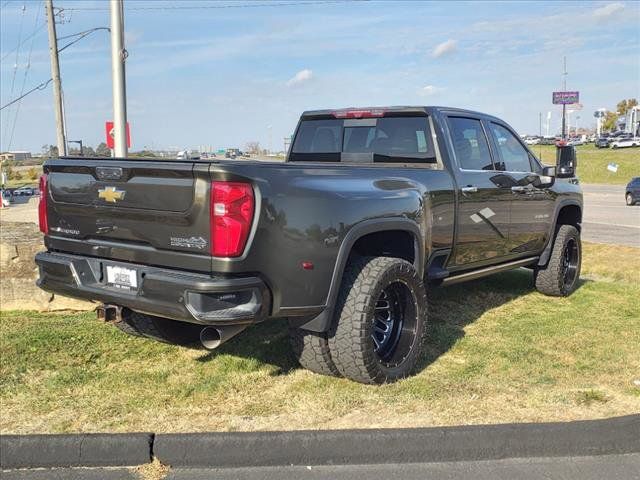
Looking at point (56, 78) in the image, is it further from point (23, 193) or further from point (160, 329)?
point (160, 329)

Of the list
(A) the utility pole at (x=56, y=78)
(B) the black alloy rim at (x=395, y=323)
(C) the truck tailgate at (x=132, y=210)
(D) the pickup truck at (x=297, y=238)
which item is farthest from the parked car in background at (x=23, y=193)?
(B) the black alloy rim at (x=395, y=323)

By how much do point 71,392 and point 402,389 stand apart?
6.89 ft

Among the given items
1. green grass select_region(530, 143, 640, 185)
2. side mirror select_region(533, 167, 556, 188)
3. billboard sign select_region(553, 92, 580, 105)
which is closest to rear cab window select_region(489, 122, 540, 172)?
side mirror select_region(533, 167, 556, 188)

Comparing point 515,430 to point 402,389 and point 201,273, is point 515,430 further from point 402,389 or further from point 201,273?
point 201,273

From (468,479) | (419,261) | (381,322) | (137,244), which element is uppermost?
(137,244)

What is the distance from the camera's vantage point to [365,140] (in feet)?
18.5

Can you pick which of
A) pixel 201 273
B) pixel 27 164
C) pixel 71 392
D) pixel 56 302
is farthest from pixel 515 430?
pixel 27 164

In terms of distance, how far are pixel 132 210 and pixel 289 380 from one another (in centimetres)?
154

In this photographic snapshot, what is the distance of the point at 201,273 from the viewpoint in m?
3.45

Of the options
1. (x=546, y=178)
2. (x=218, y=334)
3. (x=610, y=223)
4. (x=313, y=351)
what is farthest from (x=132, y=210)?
(x=610, y=223)

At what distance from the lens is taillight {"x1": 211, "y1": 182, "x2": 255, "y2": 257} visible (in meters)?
3.34

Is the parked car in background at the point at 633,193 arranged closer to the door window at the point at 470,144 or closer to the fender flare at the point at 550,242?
the fender flare at the point at 550,242

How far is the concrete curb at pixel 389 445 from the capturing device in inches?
130

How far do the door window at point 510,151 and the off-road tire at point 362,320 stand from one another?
7.53ft
